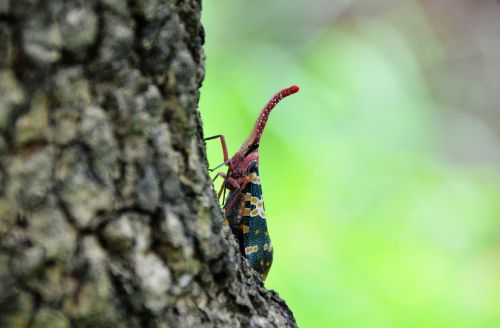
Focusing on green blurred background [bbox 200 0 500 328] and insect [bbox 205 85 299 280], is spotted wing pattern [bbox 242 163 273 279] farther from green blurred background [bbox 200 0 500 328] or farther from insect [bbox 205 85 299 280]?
green blurred background [bbox 200 0 500 328]

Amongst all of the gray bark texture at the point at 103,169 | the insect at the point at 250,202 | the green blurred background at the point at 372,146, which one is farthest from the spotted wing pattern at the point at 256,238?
the green blurred background at the point at 372,146

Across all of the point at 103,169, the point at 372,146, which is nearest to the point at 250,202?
the point at 103,169

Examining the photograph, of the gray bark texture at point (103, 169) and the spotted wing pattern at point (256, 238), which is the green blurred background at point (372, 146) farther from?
the gray bark texture at point (103, 169)

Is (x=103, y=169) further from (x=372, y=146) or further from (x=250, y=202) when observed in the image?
(x=372, y=146)

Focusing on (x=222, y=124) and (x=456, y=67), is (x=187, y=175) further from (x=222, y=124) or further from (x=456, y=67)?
(x=456, y=67)

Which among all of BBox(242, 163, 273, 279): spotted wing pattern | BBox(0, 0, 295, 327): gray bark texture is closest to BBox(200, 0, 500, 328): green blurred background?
BBox(242, 163, 273, 279): spotted wing pattern

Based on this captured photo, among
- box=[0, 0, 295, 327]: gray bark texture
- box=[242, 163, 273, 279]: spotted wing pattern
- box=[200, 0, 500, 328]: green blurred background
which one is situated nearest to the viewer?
box=[0, 0, 295, 327]: gray bark texture

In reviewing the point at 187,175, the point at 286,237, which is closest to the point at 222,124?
the point at 286,237
